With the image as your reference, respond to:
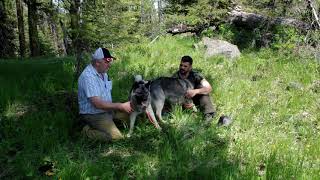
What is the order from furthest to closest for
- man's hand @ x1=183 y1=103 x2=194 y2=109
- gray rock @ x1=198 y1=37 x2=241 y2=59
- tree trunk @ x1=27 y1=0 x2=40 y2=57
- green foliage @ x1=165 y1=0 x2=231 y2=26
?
tree trunk @ x1=27 y1=0 x2=40 y2=57, green foliage @ x1=165 y1=0 x2=231 y2=26, gray rock @ x1=198 y1=37 x2=241 y2=59, man's hand @ x1=183 y1=103 x2=194 y2=109

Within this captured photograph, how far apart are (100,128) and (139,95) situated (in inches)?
33.6

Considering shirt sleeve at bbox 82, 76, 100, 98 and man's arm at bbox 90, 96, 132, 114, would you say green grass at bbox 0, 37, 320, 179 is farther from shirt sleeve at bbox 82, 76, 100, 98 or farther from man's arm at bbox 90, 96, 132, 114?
shirt sleeve at bbox 82, 76, 100, 98

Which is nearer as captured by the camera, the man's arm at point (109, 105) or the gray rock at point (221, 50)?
the man's arm at point (109, 105)

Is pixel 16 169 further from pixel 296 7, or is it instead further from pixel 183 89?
pixel 296 7

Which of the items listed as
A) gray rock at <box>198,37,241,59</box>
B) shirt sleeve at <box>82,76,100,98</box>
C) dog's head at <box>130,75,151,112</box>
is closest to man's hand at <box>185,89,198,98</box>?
dog's head at <box>130,75,151,112</box>

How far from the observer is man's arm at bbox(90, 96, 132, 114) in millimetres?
6231

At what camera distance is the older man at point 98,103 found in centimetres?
633

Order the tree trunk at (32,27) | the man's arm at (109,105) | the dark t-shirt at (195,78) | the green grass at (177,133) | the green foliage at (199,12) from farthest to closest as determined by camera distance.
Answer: the tree trunk at (32,27)
the green foliage at (199,12)
the dark t-shirt at (195,78)
the man's arm at (109,105)
the green grass at (177,133)

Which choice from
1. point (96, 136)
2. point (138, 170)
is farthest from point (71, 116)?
point (138, 170)

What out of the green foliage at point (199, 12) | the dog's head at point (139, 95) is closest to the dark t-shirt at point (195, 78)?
the dog's head at point (139, 95)

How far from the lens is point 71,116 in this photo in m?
7.26

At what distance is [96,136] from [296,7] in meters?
6.77

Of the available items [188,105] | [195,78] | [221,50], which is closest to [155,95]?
[188,105]

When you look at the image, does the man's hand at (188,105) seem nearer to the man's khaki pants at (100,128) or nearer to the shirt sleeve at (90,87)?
the man's khaki pants at (100,128)
